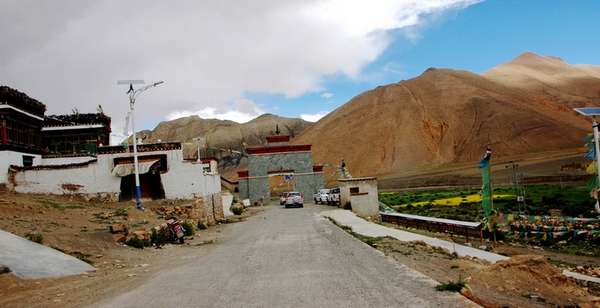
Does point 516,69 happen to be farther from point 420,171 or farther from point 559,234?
point 559,234

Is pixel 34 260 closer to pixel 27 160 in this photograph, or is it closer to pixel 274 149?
pixel 27 160

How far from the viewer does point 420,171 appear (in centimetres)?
Result: 7844

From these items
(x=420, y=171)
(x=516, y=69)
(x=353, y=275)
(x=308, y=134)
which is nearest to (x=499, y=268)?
(x=353, y=275)

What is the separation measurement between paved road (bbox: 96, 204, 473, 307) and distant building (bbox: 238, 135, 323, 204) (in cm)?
3644

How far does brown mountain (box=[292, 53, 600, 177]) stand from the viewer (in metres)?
81.4

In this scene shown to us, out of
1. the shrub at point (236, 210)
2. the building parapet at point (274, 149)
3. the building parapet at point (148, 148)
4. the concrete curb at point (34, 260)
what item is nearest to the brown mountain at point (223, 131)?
the building parapet at point (274, 149)

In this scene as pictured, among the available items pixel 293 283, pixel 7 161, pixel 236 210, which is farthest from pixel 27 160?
pixel 293 283

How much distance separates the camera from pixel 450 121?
94.6 m

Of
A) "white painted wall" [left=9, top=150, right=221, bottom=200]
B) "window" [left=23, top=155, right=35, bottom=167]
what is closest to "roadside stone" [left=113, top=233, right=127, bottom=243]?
"white painted wall" [left=9, top=150, right=221, bottom=200]

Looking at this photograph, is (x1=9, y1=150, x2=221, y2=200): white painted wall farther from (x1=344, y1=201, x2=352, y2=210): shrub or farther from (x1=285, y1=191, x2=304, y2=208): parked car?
(x1=285, y1=191, x2=304, y2=208): parked car

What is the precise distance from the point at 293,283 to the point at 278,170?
135ft

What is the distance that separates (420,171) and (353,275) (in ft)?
240

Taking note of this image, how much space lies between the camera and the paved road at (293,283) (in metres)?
6.43

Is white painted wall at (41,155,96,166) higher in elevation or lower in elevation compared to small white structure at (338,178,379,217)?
higher
